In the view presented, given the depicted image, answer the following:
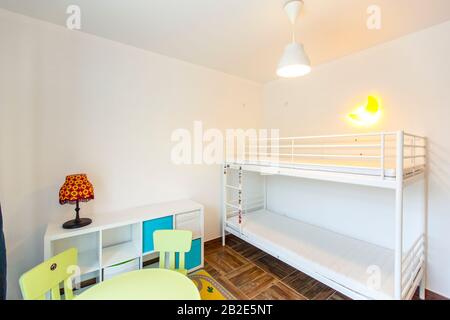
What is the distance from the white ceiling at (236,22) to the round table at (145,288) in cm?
225

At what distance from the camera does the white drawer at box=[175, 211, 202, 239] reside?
2.44 meters

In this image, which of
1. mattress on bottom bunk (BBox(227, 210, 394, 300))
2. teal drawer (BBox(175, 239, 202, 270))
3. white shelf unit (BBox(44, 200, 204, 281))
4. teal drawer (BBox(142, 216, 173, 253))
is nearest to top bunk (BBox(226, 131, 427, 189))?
Answer: mattress on bottom bunk (BBox(227, 210, 394, 300))

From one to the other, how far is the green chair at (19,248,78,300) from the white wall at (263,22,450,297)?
9.70ft

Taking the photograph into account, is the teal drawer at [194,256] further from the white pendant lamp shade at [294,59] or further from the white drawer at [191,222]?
the white pendant lamp shade at [294,59]

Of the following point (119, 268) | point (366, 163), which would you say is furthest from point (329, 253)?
point (119, 268)

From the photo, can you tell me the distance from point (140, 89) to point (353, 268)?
10.1 ft

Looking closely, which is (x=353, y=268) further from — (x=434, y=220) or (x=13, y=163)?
(x=13, y=163)

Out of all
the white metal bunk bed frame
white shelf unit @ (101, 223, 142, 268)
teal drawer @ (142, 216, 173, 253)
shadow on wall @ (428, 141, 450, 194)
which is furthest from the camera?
teal drawer @ (142, 216, 173, 253)

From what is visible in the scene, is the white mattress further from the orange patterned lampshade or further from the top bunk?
the orange patterned lampshade

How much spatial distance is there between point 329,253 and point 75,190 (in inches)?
106

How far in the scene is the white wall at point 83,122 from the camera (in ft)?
6.14

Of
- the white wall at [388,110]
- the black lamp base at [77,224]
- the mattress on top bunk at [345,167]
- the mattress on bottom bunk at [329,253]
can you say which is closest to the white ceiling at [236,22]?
the white wall at [388,110]

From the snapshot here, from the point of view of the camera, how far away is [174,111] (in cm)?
281
